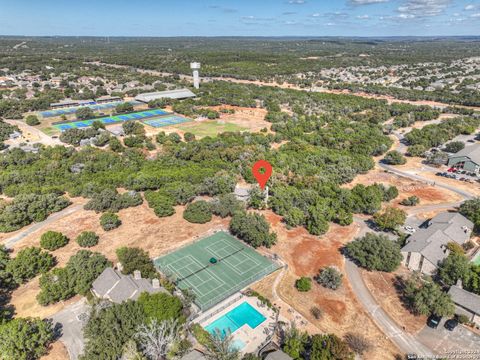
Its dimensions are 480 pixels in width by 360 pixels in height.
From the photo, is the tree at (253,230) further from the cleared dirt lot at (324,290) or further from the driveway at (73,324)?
the driveway at (73,324)

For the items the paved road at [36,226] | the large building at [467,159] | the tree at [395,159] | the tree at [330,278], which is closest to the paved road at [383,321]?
the tree at [330,278]

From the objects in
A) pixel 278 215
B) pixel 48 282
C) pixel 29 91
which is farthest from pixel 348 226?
pixel 29 91

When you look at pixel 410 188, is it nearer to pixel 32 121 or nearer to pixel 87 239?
pixel 87 239

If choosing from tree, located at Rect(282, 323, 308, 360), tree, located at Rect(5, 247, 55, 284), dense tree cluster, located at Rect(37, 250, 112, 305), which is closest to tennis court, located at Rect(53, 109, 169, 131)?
tree, located at Rect(5, 247, 55, 284)

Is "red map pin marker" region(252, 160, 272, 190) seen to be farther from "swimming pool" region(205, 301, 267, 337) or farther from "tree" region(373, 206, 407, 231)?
"swimming pool" region(205, 301, 267, 337)

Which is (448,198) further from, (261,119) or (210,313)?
(261,119)

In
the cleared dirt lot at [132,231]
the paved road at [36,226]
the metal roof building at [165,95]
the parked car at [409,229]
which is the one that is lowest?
the paved road at [36,226]

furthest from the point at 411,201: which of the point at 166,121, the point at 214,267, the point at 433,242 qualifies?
the point at 166,121
